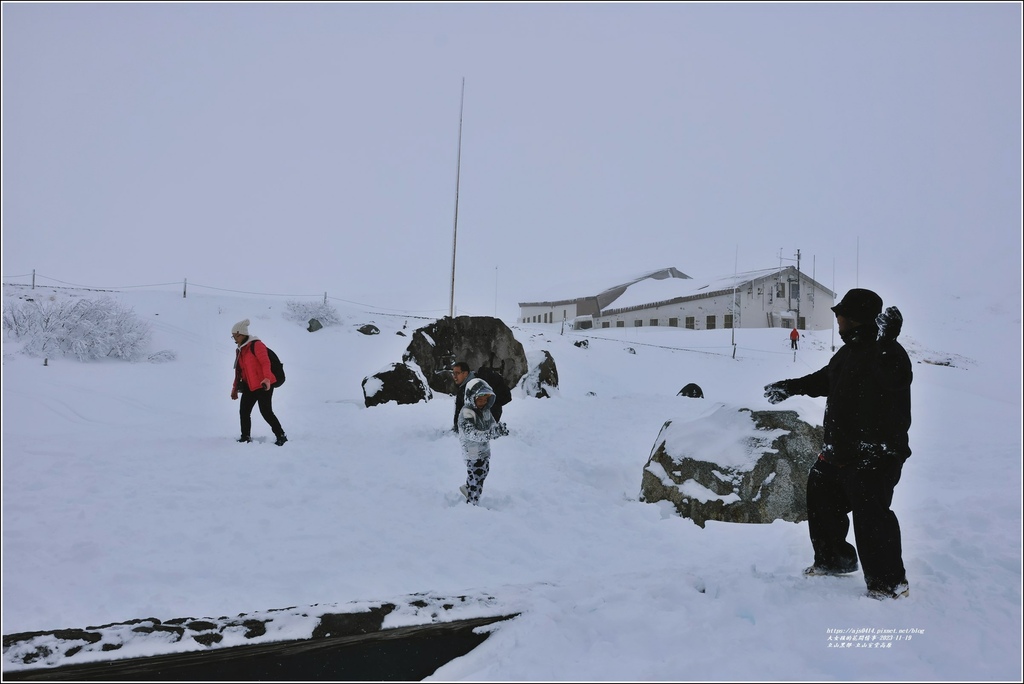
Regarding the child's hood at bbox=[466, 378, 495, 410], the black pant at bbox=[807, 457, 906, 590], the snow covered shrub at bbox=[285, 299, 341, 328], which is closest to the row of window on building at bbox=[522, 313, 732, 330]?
the snow covered shrub at bbox=[285, 299, 341, 328]

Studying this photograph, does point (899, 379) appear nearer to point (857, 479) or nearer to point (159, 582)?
point (857, 479)

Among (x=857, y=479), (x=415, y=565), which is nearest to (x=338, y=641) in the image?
(x=415, y=565)

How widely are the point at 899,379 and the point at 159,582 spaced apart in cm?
499

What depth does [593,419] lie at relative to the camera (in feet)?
43.9

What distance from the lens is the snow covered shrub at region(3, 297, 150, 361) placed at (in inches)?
677

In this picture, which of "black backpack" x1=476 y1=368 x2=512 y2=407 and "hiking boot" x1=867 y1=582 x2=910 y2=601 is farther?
"black backpack" x1=476 y1=368 x2=512 y2=407

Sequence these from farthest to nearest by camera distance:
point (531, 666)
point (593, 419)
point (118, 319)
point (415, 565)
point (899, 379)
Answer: point (118, 319), point (593, 419), point (415, 565), point (899, 379), point (531, 666)

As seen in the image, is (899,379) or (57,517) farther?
(57,517)

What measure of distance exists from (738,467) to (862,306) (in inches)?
113

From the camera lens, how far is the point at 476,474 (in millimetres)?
6078

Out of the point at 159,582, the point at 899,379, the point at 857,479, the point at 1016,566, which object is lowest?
the point at 159,582

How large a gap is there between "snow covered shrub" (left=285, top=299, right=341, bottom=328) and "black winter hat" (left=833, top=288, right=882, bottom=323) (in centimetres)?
2729

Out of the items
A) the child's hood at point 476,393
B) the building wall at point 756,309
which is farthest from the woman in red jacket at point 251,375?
the building wall at point 756,309

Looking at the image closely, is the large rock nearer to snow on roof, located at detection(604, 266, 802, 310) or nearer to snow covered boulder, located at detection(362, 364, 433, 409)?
snow covered boulder, located at detection(362, 364, 433, 409)
